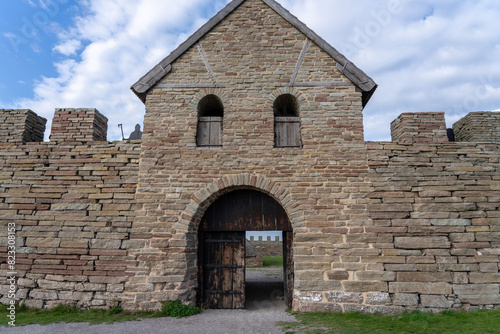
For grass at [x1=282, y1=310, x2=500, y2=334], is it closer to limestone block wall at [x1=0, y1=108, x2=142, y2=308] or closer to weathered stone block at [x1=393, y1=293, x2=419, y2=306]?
weathered stone block at [x1=393, y1=293, x2=419, y2=306]

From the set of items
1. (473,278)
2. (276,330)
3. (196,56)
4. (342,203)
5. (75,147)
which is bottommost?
(276,330)

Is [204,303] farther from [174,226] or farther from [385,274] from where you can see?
[385,274]

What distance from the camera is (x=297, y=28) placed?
24.8 feet

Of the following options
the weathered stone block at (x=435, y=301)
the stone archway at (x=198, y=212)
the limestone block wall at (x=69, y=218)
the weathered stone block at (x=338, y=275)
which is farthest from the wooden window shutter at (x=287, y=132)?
the weathered stone block at (x=435, y=301)

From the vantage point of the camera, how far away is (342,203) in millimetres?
6449

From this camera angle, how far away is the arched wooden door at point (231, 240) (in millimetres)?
6859

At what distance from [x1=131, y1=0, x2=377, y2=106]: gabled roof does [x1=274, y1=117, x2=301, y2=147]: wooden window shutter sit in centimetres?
177

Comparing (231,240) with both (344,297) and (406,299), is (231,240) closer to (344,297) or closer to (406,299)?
(344,297)

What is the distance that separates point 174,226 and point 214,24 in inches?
208

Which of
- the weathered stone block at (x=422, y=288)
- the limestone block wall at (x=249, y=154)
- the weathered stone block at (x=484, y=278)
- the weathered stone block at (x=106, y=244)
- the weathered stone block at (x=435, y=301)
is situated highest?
the limestone block wall at (x=249, y=154)

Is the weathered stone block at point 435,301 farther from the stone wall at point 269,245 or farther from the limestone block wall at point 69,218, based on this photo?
Answer: the stone wall at point 269,245

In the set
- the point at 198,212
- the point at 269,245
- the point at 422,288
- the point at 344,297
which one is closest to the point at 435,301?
the point at 422,288

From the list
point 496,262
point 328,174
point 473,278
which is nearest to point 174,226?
point 328,174

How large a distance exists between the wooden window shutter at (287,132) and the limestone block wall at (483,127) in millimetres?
4400
